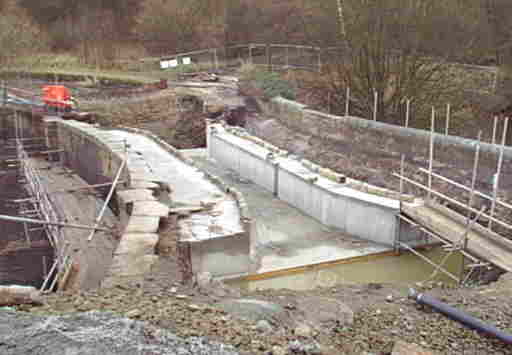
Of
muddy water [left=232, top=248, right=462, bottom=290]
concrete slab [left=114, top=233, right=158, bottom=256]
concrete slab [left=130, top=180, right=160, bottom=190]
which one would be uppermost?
concrete slab [left=130, top=180, right=160, bottom=190]

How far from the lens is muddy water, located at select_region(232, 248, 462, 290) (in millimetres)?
10141

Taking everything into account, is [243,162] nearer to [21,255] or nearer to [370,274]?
[370,274]

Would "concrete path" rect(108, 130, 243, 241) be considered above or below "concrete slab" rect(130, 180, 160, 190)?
below

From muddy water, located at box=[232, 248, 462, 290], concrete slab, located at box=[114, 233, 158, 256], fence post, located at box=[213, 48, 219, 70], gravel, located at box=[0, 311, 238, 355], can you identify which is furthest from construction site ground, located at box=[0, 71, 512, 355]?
fence post, located at box=[213, 48, 219, 70]

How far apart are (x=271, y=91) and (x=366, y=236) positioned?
9.56 m

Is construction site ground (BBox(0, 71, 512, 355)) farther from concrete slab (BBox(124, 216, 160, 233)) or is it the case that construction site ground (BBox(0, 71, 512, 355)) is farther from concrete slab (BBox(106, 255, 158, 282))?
concrete slab (BBox(124, 216, 160, 233))

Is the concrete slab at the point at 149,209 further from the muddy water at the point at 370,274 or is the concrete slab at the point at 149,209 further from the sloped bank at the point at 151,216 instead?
the muddy water at the point at 370,274

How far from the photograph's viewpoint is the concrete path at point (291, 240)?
35.9ft

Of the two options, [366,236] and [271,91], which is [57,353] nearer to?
[366,236]

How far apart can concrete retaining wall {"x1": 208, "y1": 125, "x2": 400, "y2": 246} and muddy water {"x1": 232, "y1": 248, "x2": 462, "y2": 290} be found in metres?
0.63

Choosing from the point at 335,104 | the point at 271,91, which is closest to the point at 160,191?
the point at 335,104

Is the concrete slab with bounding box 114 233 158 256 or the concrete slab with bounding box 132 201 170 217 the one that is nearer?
the concrete slab with bounding box 114 233 158 256

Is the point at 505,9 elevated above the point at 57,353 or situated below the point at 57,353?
above

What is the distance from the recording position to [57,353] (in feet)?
12.9
